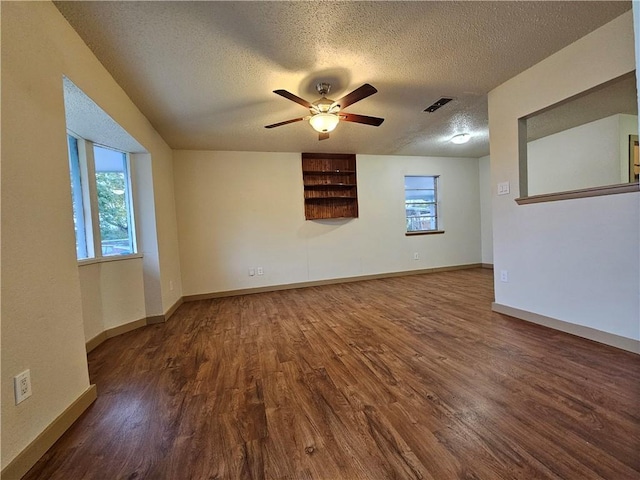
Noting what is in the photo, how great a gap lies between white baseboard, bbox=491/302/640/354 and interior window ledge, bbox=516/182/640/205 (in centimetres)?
107

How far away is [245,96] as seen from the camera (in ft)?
8.68

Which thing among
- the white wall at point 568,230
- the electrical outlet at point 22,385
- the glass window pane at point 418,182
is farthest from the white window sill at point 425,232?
the electrical outlet at point 22,385

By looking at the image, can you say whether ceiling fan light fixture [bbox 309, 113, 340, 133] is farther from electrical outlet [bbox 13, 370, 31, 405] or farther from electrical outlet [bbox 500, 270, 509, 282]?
electrical outlet [bbox 13, 370, 31, 405]

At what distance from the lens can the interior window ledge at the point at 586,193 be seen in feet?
6.29

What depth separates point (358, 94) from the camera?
2236 mm

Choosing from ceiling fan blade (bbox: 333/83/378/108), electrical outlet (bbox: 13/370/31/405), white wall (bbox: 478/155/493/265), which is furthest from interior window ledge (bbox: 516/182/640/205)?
electrical outlet (bbox: 13/370/31/405)

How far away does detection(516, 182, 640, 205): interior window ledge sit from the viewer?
1916mm

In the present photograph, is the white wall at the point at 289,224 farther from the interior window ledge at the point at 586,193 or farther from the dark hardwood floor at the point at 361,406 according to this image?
the interior window ledge at the point at 586,193

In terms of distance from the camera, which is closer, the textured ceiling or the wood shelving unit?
the textured ceiling

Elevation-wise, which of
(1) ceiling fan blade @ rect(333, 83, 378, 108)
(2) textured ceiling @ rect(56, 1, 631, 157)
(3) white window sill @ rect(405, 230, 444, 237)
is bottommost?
(3) white window sill @ rect(405, 230, 444, 237)

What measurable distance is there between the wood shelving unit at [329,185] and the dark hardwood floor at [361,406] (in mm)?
2599

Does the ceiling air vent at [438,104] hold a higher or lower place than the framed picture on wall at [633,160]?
higher

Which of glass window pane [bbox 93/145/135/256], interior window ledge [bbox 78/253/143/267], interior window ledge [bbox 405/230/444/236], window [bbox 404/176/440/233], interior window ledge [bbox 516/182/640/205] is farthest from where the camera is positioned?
window [bbox 404/176/440/233]

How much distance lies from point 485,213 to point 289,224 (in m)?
4.24
